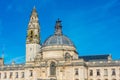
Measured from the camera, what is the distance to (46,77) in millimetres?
105000

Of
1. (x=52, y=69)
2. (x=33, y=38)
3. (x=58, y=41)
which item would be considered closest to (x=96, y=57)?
(x=58, y=41)

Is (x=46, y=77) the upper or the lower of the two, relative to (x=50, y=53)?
lower

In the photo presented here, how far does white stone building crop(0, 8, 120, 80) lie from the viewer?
339 feet

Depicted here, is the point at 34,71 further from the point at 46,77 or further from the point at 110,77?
the point at 110,77

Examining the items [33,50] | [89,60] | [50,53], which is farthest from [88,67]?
[33,50]

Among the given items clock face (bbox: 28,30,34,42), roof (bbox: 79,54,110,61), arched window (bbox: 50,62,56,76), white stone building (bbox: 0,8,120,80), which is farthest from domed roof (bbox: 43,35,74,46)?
roof (bbox: 79,54,110,61)

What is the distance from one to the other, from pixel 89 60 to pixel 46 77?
52.0 feet

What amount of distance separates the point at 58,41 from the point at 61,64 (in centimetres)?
846

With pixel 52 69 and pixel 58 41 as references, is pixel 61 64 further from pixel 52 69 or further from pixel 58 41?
pixel 58 41

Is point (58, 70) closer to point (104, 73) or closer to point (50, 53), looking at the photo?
point (50, 53)

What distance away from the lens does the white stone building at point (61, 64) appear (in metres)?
103

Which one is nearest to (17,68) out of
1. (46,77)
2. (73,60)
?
(46,77)

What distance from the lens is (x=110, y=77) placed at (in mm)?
103188

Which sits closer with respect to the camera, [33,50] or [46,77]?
[46,77]
